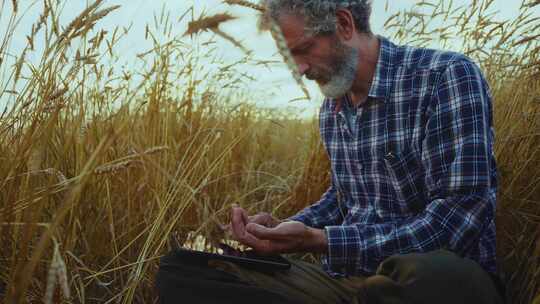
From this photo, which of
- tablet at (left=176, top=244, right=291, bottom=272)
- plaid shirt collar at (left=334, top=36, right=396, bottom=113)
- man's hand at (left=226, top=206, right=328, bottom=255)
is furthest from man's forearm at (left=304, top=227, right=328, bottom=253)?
plaid shirt collar at (left=334, top=36, right=396, bottom=113)

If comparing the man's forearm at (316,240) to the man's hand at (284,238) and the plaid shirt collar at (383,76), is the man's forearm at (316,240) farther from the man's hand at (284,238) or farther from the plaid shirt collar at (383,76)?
the plaid shirt collar at (383,76)

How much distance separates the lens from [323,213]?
6.91 ft

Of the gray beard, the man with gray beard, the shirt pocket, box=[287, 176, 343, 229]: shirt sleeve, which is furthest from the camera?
box=[287, 176, 343, 229]: shirt sleeve

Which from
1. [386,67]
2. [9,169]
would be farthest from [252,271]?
[386,67]

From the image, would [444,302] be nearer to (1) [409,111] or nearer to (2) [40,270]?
(1) [409,111]

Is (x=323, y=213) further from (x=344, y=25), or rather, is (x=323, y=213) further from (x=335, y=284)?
(x=344, y=25)

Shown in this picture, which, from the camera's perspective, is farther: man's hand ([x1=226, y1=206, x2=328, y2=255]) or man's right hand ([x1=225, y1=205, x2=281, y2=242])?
man's right hand ([x1=225, y1=205, x2=281, y2=242])

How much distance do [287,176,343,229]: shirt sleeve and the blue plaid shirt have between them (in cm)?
12

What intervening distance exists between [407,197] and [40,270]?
107cm

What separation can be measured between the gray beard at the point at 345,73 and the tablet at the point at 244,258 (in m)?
0.59

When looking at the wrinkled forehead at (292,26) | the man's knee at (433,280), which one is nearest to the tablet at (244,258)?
the man's knee at (433,280)

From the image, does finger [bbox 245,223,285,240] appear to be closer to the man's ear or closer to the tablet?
the tablet

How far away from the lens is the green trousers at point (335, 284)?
1239mm

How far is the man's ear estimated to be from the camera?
6.12ft
